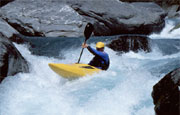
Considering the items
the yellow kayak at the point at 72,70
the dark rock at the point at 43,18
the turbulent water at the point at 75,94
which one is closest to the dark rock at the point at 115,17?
the dark rock at the point at 43,18

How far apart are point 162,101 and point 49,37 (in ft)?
21.9

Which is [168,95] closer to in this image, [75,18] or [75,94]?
Result: [75,94]

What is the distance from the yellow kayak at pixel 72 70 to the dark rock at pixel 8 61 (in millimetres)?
579

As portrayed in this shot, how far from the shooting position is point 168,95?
2555mm

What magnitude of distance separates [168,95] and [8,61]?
264 centimetres

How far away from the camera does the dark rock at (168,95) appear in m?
2.42

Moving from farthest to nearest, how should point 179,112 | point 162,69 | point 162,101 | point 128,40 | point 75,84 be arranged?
point 128,40 < point 162,69 < point 75,84 < point 162,101 < point 179,112

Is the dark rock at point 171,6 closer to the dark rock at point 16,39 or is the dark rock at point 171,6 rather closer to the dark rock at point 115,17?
the dark rock at point 115,17

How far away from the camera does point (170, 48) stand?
8289 mm

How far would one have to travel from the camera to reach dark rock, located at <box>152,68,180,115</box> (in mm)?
2417

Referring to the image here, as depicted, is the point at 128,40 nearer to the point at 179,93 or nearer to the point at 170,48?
the point at 170,48

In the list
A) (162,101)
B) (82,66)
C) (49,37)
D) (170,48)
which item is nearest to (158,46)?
(170,48)

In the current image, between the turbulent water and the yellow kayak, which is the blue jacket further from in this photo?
the yellow kayak

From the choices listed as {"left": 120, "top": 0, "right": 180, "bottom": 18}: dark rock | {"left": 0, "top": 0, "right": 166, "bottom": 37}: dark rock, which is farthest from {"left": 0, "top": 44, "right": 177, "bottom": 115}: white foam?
{"left": 120, "top": 0, "right": 180, "bottom": 18}: dark rock
